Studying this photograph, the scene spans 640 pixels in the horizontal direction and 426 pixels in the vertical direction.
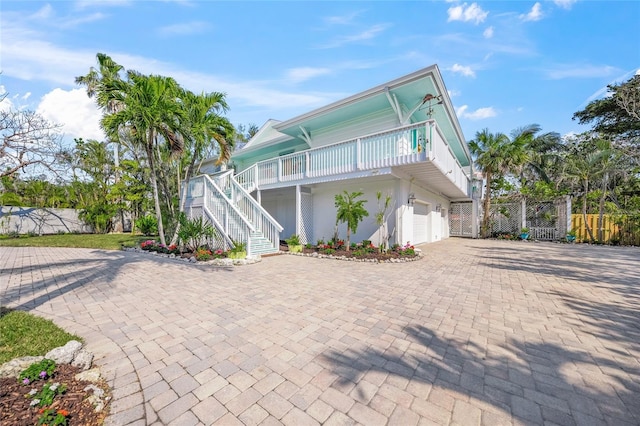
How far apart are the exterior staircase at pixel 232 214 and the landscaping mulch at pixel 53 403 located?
5.85 meters

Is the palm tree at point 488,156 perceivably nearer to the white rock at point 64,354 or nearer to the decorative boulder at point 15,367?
the white rock at point 64,354

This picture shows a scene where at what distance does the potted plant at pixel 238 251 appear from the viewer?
25.5ft

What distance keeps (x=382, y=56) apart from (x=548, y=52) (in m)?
6.09

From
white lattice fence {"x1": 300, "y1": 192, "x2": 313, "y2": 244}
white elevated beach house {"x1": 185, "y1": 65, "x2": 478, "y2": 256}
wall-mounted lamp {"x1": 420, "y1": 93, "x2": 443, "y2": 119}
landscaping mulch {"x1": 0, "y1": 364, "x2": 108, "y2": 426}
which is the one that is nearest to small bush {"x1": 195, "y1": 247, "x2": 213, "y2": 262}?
white elevated beach house {"x1": 185, "y1": 65, "x2": 478, "y2": 256}

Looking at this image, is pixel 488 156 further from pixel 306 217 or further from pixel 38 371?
pixel 38 371

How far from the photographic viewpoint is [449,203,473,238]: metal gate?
17594 mm

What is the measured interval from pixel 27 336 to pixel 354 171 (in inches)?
324

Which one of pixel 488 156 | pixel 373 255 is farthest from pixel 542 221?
pixel 373 255

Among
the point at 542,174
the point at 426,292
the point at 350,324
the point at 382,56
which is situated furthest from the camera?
the point at 542,174

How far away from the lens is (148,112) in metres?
7.35

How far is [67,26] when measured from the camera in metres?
5.52

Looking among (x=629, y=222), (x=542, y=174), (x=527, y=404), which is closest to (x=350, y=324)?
(x=527, y=404)

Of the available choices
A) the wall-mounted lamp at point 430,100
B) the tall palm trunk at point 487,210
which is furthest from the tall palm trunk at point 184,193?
A: the tall palm trunk at point 487,210

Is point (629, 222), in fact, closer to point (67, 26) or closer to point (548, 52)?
point (548, 52)
